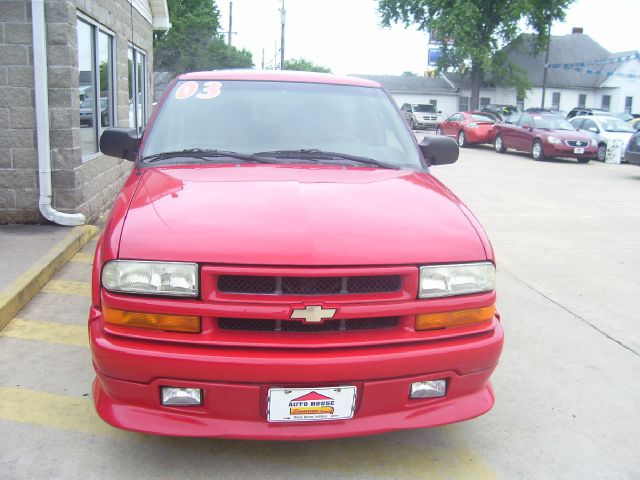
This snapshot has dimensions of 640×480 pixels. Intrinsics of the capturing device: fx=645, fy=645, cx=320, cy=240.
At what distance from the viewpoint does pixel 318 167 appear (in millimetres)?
3494

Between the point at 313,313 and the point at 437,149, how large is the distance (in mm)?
2251

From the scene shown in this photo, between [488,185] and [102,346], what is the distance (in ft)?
39.2

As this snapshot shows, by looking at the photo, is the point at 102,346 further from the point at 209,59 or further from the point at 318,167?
the point at 209,59

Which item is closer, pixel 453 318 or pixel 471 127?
pixel 453 318

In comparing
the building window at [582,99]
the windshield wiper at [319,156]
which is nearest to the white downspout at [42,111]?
the windshield wiper at [319,156]

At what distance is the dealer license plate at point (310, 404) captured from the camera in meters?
2.46

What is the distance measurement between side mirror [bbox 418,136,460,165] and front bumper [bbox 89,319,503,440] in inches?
77.5

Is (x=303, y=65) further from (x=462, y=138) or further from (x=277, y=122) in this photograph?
(x=277, y=122)

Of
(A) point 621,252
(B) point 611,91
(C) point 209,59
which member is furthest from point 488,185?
(B) point 611,91

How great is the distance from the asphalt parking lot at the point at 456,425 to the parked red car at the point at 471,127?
19.2 m

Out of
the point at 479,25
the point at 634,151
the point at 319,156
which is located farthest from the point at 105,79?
the point at 479,25

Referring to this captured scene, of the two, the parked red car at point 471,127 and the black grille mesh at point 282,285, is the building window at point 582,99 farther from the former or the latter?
the black grille mesh at point 282,285

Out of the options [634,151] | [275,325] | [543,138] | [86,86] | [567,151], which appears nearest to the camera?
[275,325]

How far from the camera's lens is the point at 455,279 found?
2.67m
